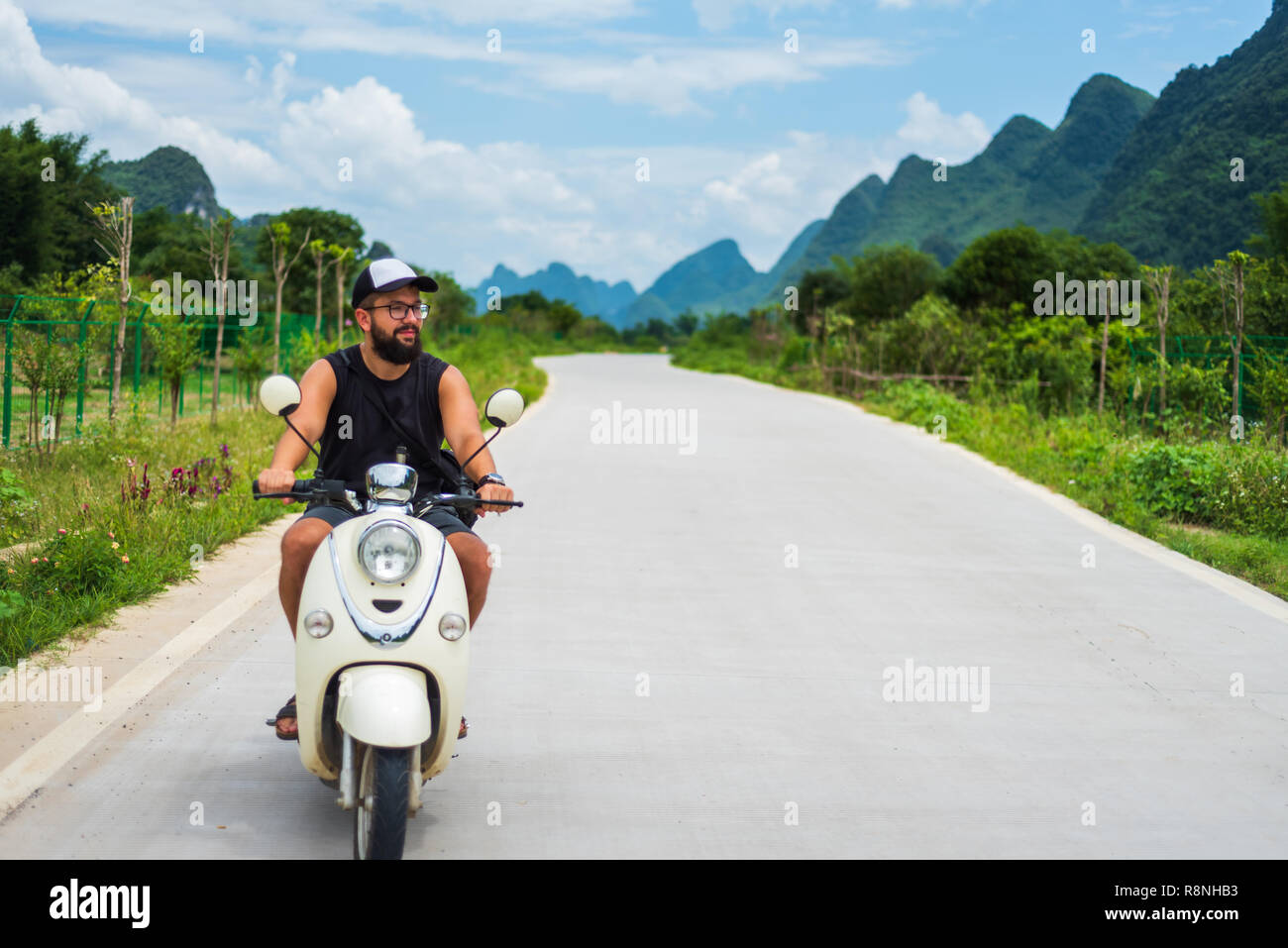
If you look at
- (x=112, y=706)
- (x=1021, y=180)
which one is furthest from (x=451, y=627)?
(x=1021, y=180)

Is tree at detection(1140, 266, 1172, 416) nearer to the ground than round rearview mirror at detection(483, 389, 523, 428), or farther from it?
farther from it

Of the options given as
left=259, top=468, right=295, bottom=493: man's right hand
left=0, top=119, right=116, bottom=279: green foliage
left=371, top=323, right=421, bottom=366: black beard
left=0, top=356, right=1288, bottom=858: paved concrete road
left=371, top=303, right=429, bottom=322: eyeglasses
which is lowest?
left=0, top=356, right=1288, bottom=858: paved concrete road

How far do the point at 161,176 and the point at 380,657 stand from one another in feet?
200

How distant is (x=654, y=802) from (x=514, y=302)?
4233 inches

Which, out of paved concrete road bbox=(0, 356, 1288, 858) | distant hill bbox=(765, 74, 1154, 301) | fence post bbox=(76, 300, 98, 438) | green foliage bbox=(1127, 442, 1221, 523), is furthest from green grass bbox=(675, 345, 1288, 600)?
distant hill bbox=(765, 74, 1154, 301)

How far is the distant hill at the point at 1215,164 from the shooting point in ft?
184

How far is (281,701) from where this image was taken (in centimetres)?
551

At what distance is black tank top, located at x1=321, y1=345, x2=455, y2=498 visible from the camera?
15.0 ft

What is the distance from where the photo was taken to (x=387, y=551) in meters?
3.78

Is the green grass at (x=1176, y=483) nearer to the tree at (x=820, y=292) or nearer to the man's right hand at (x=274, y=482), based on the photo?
the man's right hand at (x=274, y=482)

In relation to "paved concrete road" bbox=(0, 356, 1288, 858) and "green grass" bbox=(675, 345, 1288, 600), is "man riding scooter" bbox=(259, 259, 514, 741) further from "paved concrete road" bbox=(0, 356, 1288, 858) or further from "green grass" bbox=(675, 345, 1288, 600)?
"green grass" bbox=(675, 345, 1288, 600)

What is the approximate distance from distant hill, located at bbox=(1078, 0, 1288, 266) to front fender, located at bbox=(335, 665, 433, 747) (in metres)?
52.9

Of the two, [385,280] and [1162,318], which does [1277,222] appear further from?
[385,280]

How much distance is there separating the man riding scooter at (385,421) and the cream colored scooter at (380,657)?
0.32 metres
